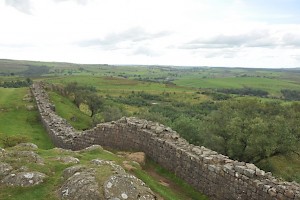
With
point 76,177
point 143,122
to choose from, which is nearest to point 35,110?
point 143,122

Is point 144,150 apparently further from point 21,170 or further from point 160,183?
A: point 21,170

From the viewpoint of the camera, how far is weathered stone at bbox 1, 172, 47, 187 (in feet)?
49.5

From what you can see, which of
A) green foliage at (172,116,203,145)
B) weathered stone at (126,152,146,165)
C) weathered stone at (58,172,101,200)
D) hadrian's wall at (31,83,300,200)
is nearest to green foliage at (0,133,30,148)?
hadrian's wall at (31,83,300,200)

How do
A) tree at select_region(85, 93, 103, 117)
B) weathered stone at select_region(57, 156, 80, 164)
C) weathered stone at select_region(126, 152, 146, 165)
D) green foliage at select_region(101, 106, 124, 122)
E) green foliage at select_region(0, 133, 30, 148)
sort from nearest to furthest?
weathered stone at select_region(57, 156, 80, 164) < weathered stone at select_region(126, 152, 146, 165) < green foliage at select_region(0, 133, 30, 148) < green foliage at select_region(101, 106, 124, 122) < tree at select_region(85, 93, 103, 117)

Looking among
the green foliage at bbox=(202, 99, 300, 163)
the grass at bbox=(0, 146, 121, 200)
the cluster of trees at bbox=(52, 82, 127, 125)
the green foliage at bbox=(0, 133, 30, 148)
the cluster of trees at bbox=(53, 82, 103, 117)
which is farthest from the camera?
the cluster of trees at bbox=(53, 82, 103, 117)

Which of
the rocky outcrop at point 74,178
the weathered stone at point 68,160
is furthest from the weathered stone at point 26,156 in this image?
the weathered stone at point 68,160

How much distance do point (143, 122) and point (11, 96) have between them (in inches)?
1639

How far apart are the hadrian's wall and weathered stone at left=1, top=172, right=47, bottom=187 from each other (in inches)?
337

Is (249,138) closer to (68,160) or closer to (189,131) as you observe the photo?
(189,131)

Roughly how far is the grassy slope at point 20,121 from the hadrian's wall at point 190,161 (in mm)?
5683

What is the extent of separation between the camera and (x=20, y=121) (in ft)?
150

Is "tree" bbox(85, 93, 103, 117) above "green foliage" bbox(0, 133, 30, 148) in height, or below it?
below

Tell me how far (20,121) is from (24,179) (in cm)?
3289

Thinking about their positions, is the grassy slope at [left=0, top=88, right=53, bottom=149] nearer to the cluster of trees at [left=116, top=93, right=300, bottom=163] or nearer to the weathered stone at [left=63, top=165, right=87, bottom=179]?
the weathered stone at [left=63, top=165, right=87, bottom=179]
